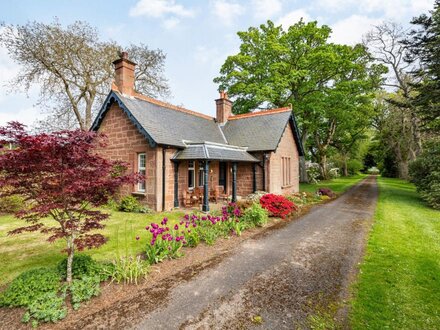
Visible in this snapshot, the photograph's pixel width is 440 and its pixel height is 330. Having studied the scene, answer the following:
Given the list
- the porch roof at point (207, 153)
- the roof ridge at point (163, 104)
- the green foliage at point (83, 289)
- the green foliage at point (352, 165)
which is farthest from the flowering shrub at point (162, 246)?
the green foliage at point (352, 165)

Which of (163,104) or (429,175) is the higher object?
(163,104)

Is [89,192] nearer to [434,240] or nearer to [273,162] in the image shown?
[434,240]

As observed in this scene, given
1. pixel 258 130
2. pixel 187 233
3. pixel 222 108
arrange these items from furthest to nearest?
pixel 222 108, pixel 258 130, pixel 187 233

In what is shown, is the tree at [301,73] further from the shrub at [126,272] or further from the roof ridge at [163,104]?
the shrub at [126,272]

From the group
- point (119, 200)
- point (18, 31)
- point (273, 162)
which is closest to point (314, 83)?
point (273, 162)

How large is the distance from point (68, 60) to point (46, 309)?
24811mm

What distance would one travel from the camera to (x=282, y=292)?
178 inches

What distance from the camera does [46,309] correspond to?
3.68m

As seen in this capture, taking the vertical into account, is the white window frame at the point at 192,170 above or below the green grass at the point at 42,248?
above

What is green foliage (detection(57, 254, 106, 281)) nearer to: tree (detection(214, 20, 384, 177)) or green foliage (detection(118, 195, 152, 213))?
green foliage (detection(118, 195, 152, 213))

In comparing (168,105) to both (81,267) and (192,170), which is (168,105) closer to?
(192,170)

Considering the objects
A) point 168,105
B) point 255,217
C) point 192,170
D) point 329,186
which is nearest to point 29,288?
point 255,217

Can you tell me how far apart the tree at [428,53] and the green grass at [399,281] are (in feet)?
34.5

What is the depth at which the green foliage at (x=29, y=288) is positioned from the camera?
12.8ft
